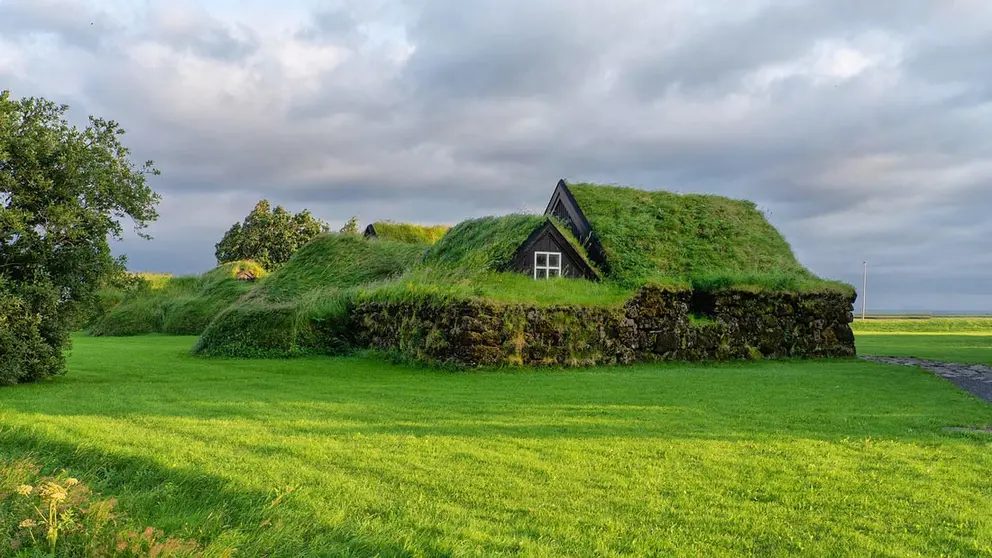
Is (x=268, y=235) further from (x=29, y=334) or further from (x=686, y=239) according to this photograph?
(x=29, y=334)

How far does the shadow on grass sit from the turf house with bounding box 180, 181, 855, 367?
1257 centimetres

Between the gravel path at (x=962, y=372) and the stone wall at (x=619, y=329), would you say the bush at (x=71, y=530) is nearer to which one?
the stone wall at (x=619, y=329)

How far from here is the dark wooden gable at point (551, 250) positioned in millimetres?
24109

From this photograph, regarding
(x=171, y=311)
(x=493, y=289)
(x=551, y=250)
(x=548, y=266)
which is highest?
(x=551, y=250)

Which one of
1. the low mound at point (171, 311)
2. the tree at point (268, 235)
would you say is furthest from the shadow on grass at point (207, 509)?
the tree at point (268, 235)

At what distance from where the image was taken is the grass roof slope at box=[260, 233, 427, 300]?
28.9 metres

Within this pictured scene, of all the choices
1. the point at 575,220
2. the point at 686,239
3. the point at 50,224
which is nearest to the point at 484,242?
the point at 575,220

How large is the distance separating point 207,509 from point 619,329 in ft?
59.1

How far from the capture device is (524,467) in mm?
7090

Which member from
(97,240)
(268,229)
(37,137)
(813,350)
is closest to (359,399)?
(97,240)

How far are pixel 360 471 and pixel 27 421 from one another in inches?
200

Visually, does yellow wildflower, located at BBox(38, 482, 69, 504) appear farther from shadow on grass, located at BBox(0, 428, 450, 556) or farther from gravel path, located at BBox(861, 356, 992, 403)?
gravel path, located at BBox(861, 356, 992, 403)

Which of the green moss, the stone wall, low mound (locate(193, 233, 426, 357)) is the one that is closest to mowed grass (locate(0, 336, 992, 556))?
the stone wall

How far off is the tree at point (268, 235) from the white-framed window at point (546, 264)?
122ft
